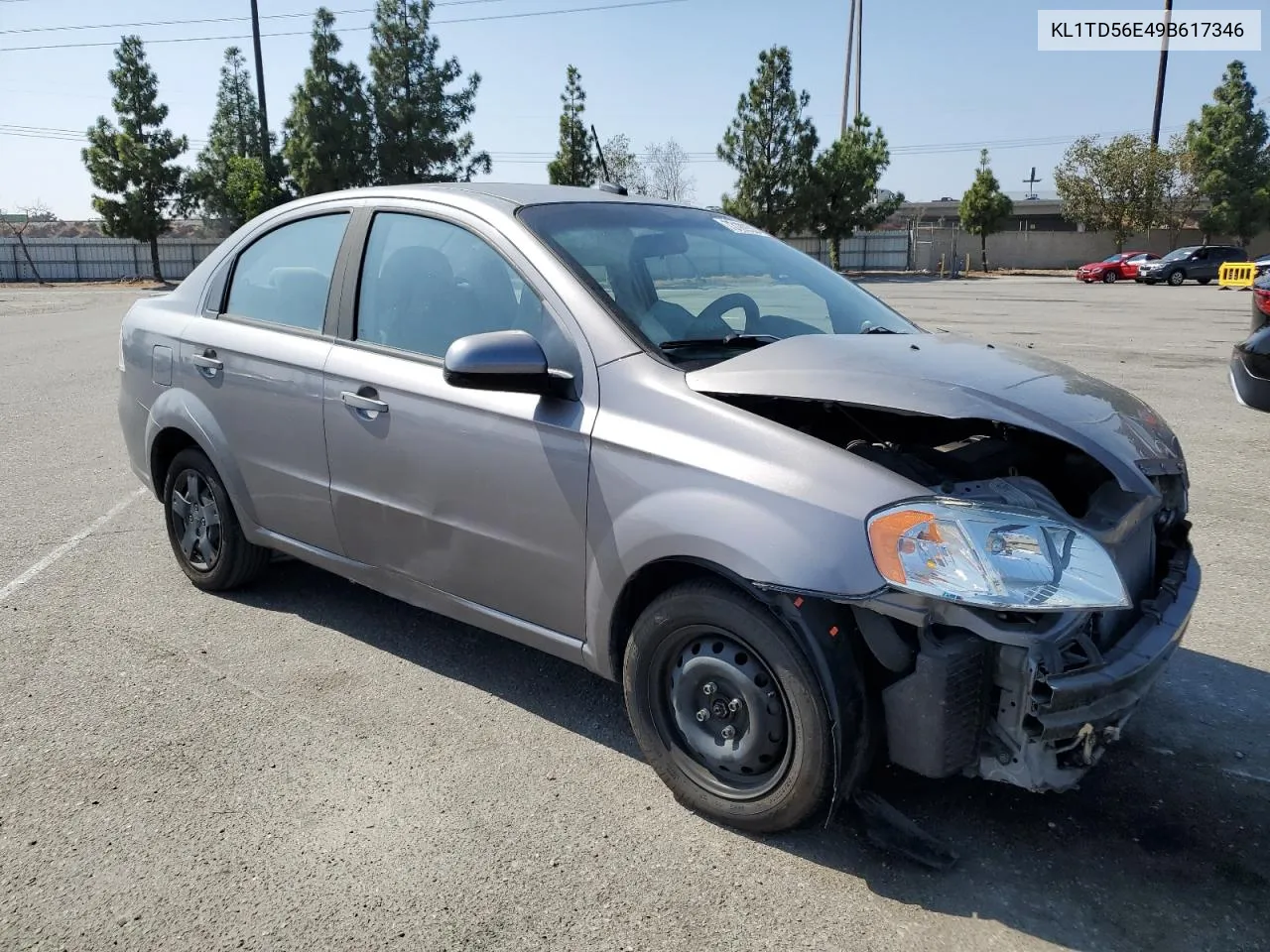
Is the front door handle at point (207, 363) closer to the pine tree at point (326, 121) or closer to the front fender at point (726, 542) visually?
the front fender at point (726, 542)

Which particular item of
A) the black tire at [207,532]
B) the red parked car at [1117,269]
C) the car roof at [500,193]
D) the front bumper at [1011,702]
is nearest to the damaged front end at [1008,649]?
the front bumper at [1011,702]

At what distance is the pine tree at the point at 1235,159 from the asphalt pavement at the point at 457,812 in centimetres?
5614

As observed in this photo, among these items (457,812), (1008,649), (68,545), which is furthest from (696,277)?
(68,545)

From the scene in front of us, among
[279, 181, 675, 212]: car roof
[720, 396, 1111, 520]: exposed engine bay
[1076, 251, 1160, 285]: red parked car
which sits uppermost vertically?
[279, 181, 675, 212]: car roof

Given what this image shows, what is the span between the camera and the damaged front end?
2434 mm

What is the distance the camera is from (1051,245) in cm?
5750

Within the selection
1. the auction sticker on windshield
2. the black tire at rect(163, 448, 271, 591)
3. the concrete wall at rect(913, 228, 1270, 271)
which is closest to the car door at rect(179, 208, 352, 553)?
the black tire at rect(163, 448, 271, 591)

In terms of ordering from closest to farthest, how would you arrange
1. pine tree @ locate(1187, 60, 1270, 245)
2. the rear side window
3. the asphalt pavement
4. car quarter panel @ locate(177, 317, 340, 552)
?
the asphalt pavement → car quarter panel @ locate(177, 317, 340, 552) → the rear side window → pine tree @ locate(1187, 60, 1270, 245)

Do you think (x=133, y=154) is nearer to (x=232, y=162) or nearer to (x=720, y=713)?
(x=232, y=162)

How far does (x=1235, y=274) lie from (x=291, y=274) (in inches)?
1518

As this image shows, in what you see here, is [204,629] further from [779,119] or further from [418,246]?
[779,119]

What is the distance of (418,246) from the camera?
12.1ft

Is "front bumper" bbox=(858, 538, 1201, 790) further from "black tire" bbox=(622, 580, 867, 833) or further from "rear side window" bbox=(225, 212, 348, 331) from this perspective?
"rear side window" bbox=(225, 212, 348, 331)

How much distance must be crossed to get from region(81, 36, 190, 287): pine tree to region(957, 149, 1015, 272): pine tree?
124ft
